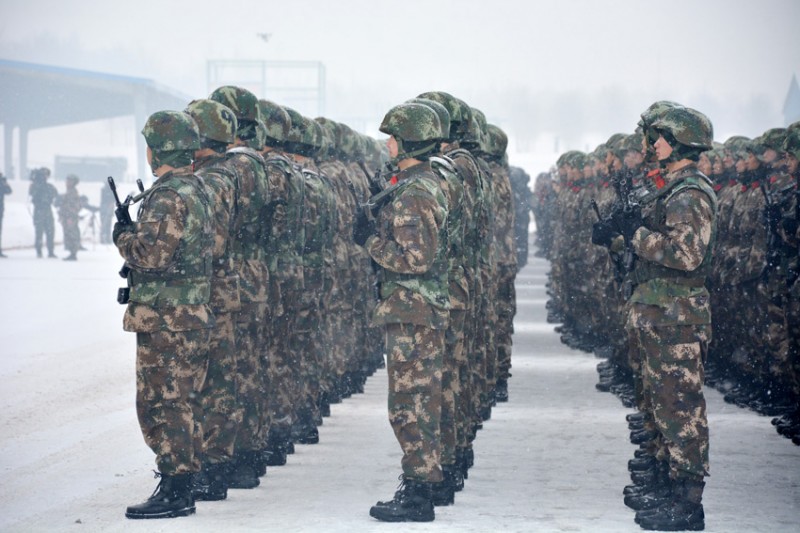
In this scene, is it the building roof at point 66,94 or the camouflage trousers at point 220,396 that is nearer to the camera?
the camouflage trousers at point 220,396

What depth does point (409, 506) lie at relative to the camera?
266 inches

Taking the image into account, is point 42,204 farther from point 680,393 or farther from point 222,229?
point 680,393

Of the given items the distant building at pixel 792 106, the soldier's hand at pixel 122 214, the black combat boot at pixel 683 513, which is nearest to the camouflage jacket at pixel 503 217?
the black combat boot at pixel 683 513

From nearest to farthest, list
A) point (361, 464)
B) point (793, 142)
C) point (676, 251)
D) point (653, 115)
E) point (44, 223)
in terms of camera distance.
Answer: point (676, 251) < point (653, 115) < point (361, 464) < point (793, 142) < point (44, 223)

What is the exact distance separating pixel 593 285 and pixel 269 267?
250 inches

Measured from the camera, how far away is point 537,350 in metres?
15.5

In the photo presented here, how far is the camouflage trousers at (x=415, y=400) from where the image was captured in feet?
22.2

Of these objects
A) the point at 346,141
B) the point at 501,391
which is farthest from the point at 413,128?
the point at 346,141

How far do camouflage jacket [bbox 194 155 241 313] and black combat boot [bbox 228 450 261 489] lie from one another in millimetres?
930

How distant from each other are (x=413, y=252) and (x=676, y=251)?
52.4 inches

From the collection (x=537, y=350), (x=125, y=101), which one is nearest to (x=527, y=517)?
(x=537, y=350)

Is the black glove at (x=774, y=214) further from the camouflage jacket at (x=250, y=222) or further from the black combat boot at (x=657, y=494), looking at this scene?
the camouflage jacket at (x=250, y=222)

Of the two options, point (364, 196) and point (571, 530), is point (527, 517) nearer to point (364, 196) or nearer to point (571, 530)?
point (571, 530)

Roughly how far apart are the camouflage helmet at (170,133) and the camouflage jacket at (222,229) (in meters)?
0.33
